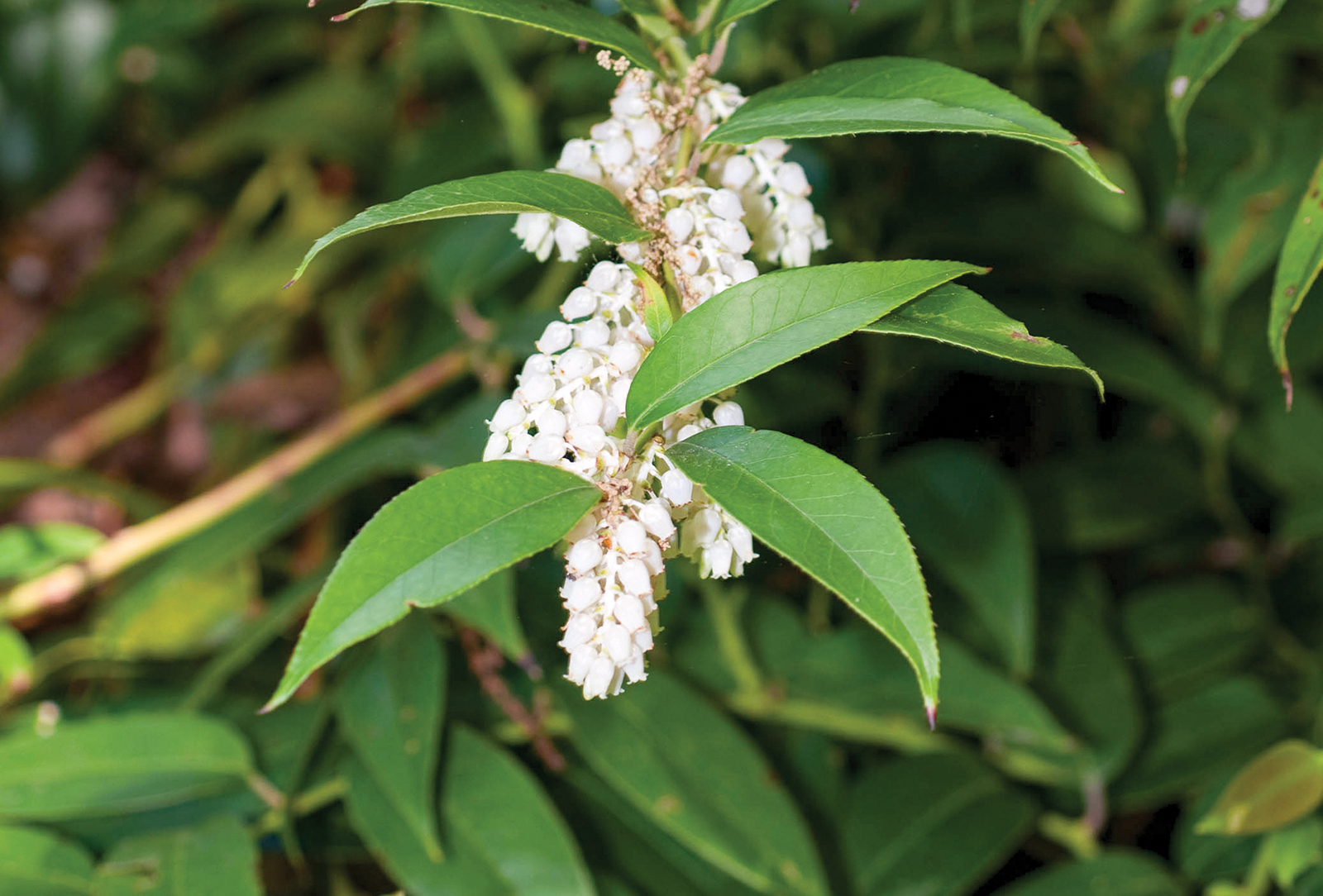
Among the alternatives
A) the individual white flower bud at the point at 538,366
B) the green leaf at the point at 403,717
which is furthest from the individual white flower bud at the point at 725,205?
the green leaf at the point at 403,717

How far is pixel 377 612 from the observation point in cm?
40

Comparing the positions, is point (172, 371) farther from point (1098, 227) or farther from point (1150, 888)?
point (1150, 888)

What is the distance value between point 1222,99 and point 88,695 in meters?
1.39

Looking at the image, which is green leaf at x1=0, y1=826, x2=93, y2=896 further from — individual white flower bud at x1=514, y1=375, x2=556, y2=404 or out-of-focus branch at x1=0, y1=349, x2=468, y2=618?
individual white flower bud at x1=514, y1=375, x2=556, y2=404

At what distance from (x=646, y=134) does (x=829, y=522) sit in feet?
0.74

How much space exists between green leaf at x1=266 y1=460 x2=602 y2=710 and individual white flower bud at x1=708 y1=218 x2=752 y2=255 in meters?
0.14

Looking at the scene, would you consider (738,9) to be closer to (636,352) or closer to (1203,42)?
(636,352)

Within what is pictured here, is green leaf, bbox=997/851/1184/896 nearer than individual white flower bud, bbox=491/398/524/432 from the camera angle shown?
No

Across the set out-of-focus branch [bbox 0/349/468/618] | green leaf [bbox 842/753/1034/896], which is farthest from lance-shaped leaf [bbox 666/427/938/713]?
out-of-focus branch [bbox 0/349/468/618]

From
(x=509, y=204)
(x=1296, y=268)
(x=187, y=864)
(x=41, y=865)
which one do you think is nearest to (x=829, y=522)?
(x=509, y=204)

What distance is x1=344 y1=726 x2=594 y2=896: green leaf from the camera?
0.76 m

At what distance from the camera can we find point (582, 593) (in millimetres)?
437

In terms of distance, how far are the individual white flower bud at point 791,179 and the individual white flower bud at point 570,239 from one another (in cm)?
10

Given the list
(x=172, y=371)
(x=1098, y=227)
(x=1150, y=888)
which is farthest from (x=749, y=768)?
(x=172, y=371)
